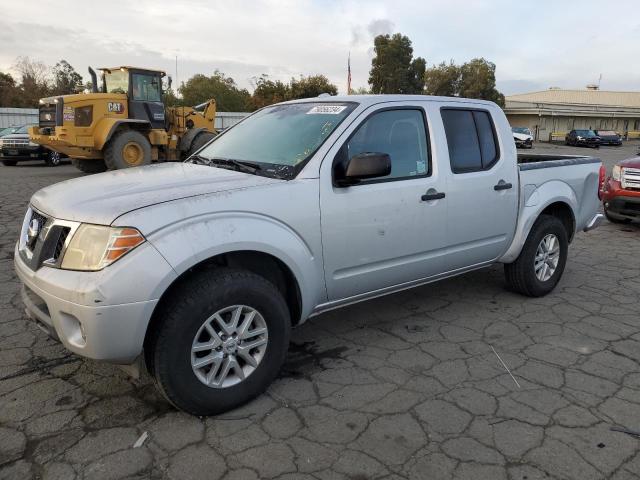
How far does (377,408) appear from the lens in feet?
9.53

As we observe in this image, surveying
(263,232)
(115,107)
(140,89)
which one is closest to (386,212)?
(263,232)

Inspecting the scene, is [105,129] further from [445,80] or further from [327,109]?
[445,80]

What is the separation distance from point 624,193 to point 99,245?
25.9 feet

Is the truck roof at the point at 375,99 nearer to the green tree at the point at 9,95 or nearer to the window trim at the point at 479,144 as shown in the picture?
the window trim at the point at 479,144

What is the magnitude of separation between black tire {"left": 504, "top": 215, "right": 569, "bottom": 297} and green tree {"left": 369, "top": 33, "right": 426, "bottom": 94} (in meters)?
51.6

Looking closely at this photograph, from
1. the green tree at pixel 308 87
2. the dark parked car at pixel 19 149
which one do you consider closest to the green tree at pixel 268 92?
the green tree at pixel 308 87

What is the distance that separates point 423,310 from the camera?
4461mm

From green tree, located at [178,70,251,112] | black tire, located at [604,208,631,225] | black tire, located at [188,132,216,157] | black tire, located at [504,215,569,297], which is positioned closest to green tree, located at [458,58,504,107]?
green tree, located at [178,70,251,112]

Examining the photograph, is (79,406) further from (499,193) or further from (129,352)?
(499,193)

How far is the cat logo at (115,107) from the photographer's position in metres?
12.5

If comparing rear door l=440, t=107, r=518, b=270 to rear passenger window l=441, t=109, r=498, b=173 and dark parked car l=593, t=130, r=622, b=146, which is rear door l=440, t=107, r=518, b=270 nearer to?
rear passenger window l=441, t=109, r=498, b=173

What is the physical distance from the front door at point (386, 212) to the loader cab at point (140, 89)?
36.6 feet

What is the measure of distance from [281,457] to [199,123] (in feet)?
46.1

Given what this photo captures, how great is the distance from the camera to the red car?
25.3ft
